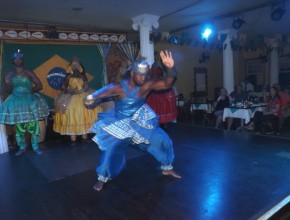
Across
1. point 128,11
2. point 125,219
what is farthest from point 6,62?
point 125,219

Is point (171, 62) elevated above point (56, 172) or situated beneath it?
elevated above

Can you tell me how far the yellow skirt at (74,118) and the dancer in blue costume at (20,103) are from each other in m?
0.54

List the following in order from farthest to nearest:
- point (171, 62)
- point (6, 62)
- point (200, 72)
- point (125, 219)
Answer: point (200, 72) → point (6, 62) → point (171, 62) → point (125, 219)

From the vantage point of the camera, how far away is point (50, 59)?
19.5 feet

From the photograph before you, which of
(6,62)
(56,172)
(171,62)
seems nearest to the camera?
(171,62)

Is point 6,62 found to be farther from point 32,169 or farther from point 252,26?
point 252,26

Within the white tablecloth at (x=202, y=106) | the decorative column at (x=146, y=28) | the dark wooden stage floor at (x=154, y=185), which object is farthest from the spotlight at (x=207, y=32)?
the dark wooden stage floor at (x=154, y=185)

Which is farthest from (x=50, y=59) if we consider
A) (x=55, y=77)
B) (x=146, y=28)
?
(x=146, y=28)

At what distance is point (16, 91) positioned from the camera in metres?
4.03

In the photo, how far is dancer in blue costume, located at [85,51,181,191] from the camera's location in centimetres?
253

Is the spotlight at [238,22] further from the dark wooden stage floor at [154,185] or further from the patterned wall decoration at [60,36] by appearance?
the dark wooden stage floor at [154,185]

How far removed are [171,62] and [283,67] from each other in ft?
34.0

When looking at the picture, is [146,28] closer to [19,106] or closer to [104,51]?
[104,51]

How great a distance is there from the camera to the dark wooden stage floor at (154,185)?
2.17 metres
